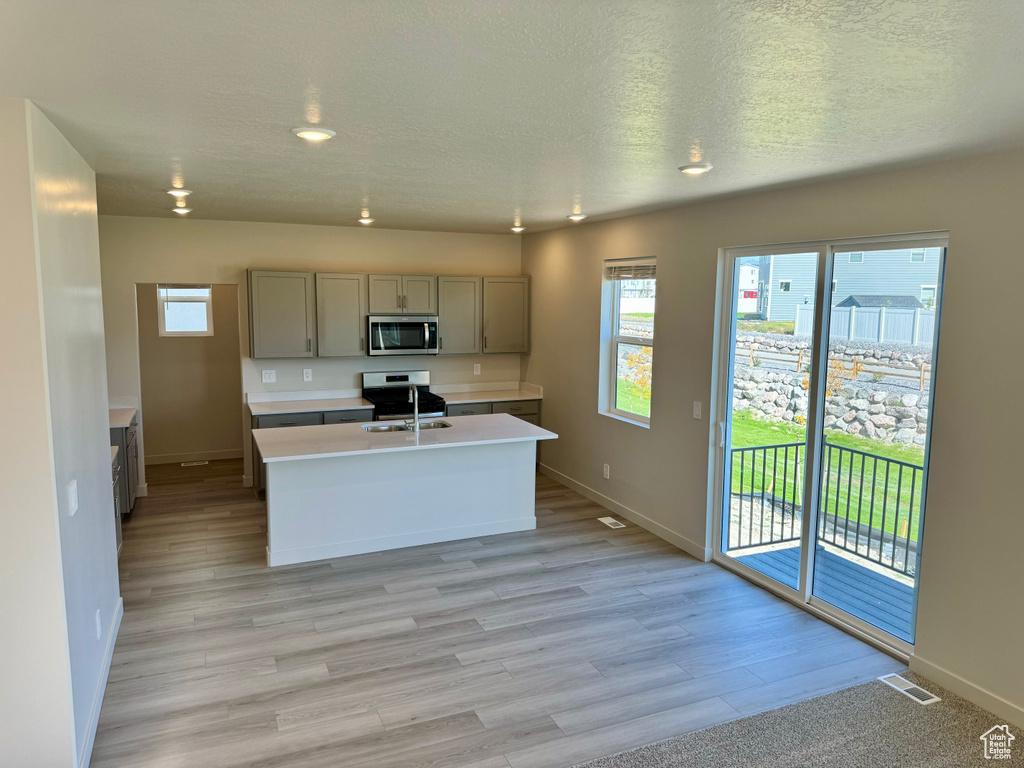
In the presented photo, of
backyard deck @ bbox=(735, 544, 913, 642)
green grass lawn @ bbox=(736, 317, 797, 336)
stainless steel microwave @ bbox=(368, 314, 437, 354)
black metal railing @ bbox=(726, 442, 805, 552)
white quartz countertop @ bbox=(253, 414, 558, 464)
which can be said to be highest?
green grass lawn @ bbox=(736, 317, 797, 336)

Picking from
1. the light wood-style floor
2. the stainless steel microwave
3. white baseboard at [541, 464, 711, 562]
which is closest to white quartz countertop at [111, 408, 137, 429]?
the light wood-style floor

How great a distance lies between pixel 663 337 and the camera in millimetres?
5180

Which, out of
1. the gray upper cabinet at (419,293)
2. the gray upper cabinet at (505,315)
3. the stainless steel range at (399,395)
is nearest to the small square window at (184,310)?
the stainless steel range at (399,395)

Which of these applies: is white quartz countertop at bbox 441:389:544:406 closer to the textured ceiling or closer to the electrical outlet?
the textured ceiling

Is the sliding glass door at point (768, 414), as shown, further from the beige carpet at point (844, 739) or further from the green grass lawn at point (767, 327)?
the beige carpet at point (844, 739)

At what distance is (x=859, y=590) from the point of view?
381 centimetres

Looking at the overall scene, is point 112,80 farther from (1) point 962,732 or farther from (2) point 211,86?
(1) point 962,732

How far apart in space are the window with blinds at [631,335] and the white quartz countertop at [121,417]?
403 cm

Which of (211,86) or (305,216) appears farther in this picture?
(305,216)

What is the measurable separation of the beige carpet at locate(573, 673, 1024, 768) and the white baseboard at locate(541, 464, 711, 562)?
1.74m

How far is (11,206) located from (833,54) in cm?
257

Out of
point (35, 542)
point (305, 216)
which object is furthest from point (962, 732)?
point (305, 216)

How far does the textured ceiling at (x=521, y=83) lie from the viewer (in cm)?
158

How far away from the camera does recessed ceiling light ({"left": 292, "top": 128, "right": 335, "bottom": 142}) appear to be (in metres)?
2.67
